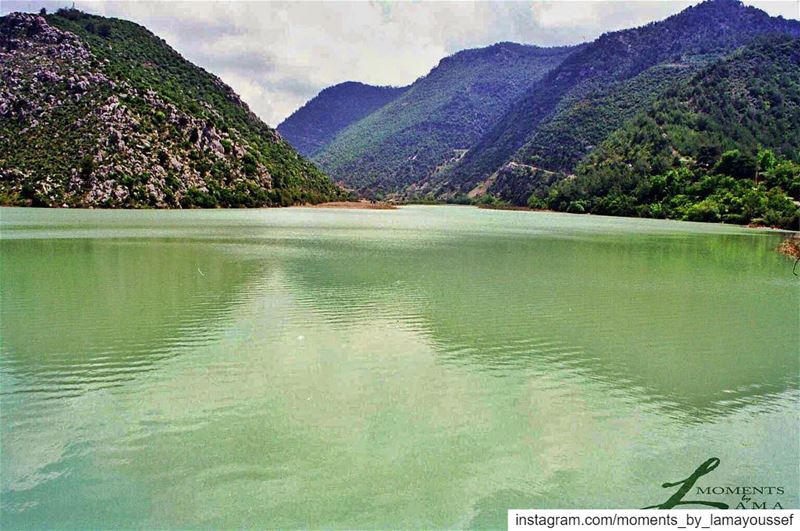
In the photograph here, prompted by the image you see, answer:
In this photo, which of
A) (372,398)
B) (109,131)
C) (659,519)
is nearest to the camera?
(659,519)

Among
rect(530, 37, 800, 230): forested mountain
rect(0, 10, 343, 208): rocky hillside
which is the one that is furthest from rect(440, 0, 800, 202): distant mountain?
rect(0, 10, 343, 208): rocky hillside

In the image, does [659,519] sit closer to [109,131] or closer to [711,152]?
[109,131]

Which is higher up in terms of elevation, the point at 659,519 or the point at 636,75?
the point at 636,75

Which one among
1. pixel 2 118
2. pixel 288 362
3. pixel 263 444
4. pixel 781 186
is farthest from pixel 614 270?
pixel 2 118

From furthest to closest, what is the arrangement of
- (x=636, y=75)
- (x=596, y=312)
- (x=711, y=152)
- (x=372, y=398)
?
(x=636, y=75) → (x=711, y=152) → (x=596, y=312) → (x=372, y=398)

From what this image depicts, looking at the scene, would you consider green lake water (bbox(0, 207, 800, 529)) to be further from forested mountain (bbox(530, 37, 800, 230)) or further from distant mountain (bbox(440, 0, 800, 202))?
distant mountain (bbox(440, 0, 800, 202))

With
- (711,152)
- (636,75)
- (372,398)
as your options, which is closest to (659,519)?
(372,398)
